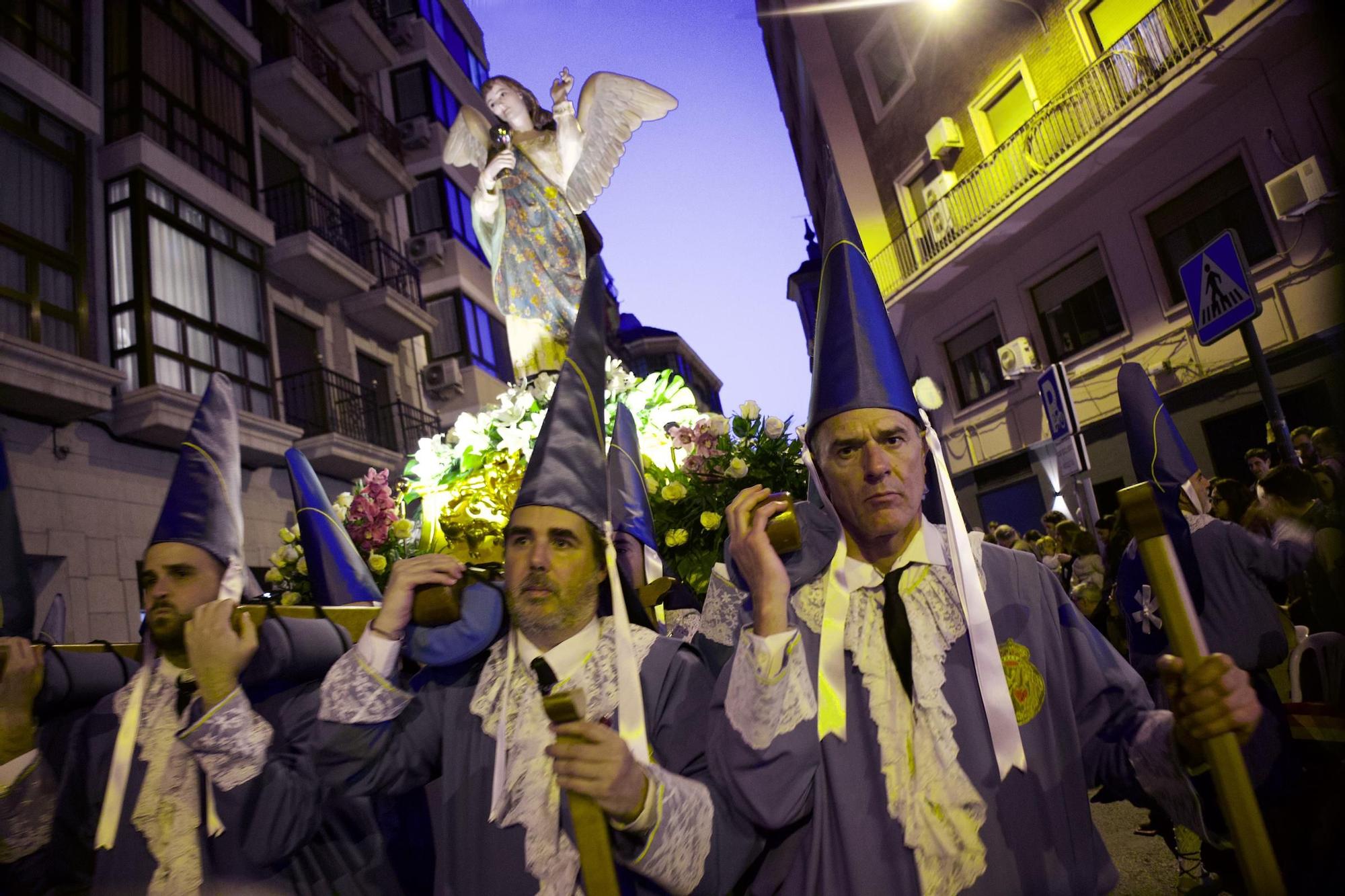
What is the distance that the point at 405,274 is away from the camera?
16328 millimetres

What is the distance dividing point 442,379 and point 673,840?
624 inches

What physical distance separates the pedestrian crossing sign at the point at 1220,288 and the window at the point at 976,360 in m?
10.7

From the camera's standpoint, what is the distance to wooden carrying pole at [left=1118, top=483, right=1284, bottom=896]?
145 centimetres

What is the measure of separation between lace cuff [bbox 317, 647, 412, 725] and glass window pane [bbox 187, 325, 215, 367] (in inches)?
404

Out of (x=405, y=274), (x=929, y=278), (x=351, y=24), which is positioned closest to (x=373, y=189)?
(x=405, y=274)

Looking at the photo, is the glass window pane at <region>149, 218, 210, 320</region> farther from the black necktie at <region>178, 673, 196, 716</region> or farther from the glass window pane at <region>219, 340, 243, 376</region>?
the black necktie at <region>178, 673, 196, 716</region>

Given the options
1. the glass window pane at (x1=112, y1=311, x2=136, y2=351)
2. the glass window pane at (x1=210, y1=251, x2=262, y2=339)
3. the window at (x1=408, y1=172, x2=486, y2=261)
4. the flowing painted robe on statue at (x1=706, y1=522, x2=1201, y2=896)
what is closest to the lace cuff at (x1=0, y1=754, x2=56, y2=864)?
the flowing painted robe on statue at (x1=706, y1=522, x2=1201, y2=896)

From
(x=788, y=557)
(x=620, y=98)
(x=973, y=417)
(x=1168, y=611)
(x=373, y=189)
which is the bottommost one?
(x=1168, y=611)

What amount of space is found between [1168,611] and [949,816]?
62cm

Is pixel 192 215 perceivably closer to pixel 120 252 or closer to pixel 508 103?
pixel 120 252

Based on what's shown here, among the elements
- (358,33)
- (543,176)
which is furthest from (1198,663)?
(358,33)

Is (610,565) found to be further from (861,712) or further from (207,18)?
(207,18)

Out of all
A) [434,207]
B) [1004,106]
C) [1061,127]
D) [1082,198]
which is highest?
[434,207]

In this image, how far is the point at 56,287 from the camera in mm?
9086
